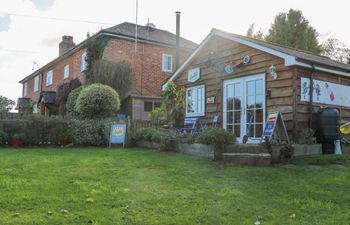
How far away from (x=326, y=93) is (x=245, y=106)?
8.60ft

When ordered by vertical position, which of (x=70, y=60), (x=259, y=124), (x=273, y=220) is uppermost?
(x=70, y=60)

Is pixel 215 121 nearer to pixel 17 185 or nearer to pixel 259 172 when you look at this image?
pixel 259 172

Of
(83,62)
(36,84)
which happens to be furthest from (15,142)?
(36,84)

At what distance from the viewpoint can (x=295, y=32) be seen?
31.0 metres

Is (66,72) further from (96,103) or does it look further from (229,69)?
(229,69)

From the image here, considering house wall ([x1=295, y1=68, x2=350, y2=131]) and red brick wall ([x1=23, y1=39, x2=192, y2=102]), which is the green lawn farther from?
red brick wall ([x1=23, y1=39, x2=192, y2=102])

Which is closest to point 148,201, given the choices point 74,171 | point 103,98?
point 74,171

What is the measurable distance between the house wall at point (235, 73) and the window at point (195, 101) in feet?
0.78

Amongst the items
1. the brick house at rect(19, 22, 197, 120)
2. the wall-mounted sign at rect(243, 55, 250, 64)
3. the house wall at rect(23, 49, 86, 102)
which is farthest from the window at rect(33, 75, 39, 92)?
the wall-mounted sign at rect(243, 55, 250, 64)

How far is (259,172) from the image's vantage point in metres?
7.19

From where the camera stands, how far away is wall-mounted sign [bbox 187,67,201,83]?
1444 centimetres

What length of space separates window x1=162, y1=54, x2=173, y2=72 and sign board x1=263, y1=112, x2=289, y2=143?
579 inches

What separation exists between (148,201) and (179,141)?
6.67 metres

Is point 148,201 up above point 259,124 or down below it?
below
